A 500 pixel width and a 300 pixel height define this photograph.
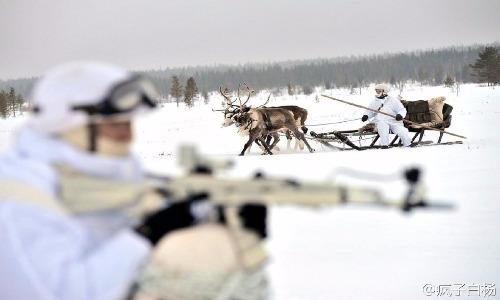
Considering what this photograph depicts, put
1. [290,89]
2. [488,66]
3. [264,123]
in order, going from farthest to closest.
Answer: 1. [488,66]
2. [290,89]
3. [264,123]

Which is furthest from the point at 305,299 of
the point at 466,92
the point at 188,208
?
the point at 466,92

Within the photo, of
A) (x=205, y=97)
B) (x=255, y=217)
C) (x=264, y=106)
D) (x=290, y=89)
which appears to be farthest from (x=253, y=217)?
(x=290, y=89)

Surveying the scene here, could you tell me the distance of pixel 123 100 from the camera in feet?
2.53

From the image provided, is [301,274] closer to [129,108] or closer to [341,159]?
[129,108]

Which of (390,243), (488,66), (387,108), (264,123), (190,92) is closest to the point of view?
(390,243)

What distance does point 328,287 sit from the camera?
7.82ft

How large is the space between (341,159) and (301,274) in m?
4.18

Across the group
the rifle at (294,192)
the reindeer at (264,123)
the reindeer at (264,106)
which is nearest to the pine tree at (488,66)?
the reindeer at (264,106)

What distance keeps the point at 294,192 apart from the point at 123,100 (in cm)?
23

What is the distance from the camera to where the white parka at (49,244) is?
0.72 metres

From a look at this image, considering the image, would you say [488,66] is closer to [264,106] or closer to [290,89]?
[290,89]

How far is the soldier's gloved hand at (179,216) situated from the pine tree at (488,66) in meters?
22.0

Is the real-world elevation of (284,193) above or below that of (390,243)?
above

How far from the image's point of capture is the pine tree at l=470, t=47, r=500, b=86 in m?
21.5
